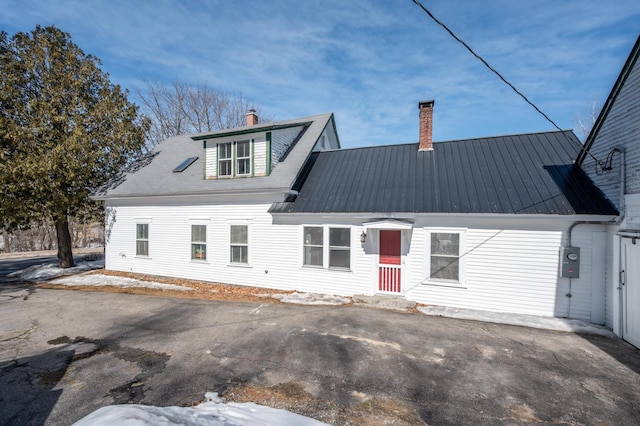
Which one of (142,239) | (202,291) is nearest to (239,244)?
(202,291)

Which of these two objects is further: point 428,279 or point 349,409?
point 428,279

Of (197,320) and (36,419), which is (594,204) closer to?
(197,320)

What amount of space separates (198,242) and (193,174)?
3449mm

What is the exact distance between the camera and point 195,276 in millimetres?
12984

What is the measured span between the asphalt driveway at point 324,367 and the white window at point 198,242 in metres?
4.41

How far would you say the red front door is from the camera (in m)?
10.1

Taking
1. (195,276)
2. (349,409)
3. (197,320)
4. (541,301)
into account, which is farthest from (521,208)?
(195,276)

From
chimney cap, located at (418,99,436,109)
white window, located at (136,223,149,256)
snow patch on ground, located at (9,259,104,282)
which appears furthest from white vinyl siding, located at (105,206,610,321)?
chimney cap, located at (418,99,436,109)

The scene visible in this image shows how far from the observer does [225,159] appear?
13016 mm

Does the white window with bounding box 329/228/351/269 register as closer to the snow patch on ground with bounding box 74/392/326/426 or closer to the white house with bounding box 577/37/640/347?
the snow patch on ground with bounding box 74/392/326/426

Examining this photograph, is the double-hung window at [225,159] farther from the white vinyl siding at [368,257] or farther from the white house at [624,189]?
the white house at [624,189]

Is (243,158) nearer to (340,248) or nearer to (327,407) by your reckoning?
(340,248)

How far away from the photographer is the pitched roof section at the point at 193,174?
12028 millimetres

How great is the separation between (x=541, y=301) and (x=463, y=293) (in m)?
2.05
